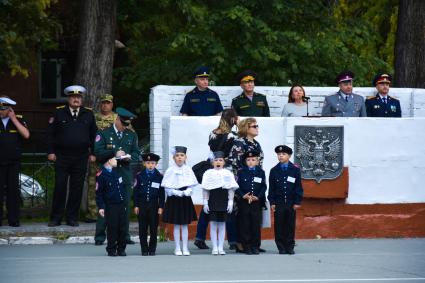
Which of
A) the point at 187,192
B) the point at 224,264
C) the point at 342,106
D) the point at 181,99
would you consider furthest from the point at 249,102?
the point at 224,264

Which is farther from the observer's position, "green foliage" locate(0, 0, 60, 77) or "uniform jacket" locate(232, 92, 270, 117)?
"green foliage" locate(0, 0, 60, 77)

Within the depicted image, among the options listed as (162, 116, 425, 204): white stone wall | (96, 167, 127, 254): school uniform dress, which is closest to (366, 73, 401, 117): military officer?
(162, 116, 425, 204): white stone wall

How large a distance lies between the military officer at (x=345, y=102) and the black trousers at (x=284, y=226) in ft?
9.11

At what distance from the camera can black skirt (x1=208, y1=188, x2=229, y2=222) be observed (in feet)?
61.0

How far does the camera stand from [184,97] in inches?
838

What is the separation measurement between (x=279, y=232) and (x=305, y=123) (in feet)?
8.14

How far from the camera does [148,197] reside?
18.5 metres

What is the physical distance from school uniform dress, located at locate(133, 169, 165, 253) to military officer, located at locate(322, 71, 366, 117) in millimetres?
3769

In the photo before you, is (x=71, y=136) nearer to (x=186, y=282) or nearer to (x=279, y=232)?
(x=279, y=232)

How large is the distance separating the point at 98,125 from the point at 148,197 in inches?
124

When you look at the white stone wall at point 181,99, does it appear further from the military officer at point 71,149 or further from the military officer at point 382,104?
the military officer at point 71,149

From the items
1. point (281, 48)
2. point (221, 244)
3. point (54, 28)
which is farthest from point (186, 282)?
point (54, 28)

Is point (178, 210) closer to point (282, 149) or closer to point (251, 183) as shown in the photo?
point (251, 183)

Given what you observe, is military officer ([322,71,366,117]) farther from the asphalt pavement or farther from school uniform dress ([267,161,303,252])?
school uniform dress ([267,161,303,252])
